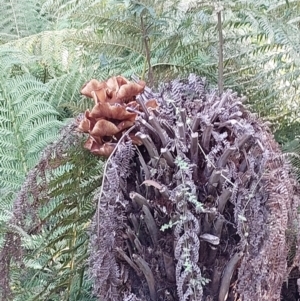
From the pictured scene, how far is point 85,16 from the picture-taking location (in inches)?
32.5

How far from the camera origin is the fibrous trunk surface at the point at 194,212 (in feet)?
1.70

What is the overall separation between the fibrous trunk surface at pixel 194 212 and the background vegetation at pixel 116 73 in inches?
5.6

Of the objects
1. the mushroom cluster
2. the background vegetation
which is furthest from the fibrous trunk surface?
the background vegetation

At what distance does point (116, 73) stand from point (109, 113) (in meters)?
0.43

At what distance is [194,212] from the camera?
0.54 metres

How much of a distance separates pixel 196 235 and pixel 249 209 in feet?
0.22

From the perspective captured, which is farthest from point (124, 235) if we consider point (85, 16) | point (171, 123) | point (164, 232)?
point (85, 16)

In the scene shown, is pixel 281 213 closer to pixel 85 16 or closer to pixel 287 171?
pixel 287 171

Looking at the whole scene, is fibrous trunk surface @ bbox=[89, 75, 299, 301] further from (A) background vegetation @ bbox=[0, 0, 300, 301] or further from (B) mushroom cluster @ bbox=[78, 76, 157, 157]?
(A) background vegetation @ bbox=[0, 0, 300, 301]

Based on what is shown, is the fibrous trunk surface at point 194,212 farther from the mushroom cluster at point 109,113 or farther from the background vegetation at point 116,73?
the background vegetation at point 116,73

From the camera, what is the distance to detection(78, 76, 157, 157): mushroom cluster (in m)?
0.58

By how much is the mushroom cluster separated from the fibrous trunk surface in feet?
0.05

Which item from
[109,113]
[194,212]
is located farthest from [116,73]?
[194,212]

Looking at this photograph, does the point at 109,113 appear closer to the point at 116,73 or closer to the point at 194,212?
the point at 194,212
